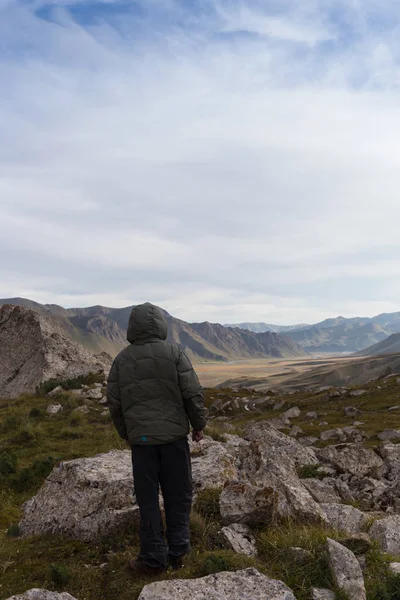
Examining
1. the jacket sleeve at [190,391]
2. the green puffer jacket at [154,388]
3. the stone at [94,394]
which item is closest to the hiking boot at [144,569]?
the green puffer jacket at [154,388]

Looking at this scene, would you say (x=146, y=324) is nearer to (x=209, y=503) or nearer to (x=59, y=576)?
(x=59, y=576)

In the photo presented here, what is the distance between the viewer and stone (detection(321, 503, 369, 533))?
8562mm

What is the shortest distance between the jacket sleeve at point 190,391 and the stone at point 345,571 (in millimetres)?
2570

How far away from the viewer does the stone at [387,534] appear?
297 inches

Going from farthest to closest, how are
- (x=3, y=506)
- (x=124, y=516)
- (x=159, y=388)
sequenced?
1. (x=3, y=506)
2. (x=124, y=516)
3. (x=159, y=388)

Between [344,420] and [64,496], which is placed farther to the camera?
[344,420]

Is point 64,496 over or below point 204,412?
A: below

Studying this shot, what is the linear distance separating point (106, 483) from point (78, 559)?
177 centimetres

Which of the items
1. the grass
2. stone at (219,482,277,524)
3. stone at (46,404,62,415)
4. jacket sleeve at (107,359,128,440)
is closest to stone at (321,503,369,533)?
the grass

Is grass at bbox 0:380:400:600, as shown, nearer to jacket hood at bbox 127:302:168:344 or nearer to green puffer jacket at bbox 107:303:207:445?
green puffer jacket at bbox 107:303:207:445

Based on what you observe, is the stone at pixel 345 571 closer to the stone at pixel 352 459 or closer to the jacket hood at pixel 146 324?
the jacket hood at pixel 146 324

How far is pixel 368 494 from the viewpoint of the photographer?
12.8 m

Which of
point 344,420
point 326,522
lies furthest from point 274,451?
point 344,420

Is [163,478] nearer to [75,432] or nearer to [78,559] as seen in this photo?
[78,559]
